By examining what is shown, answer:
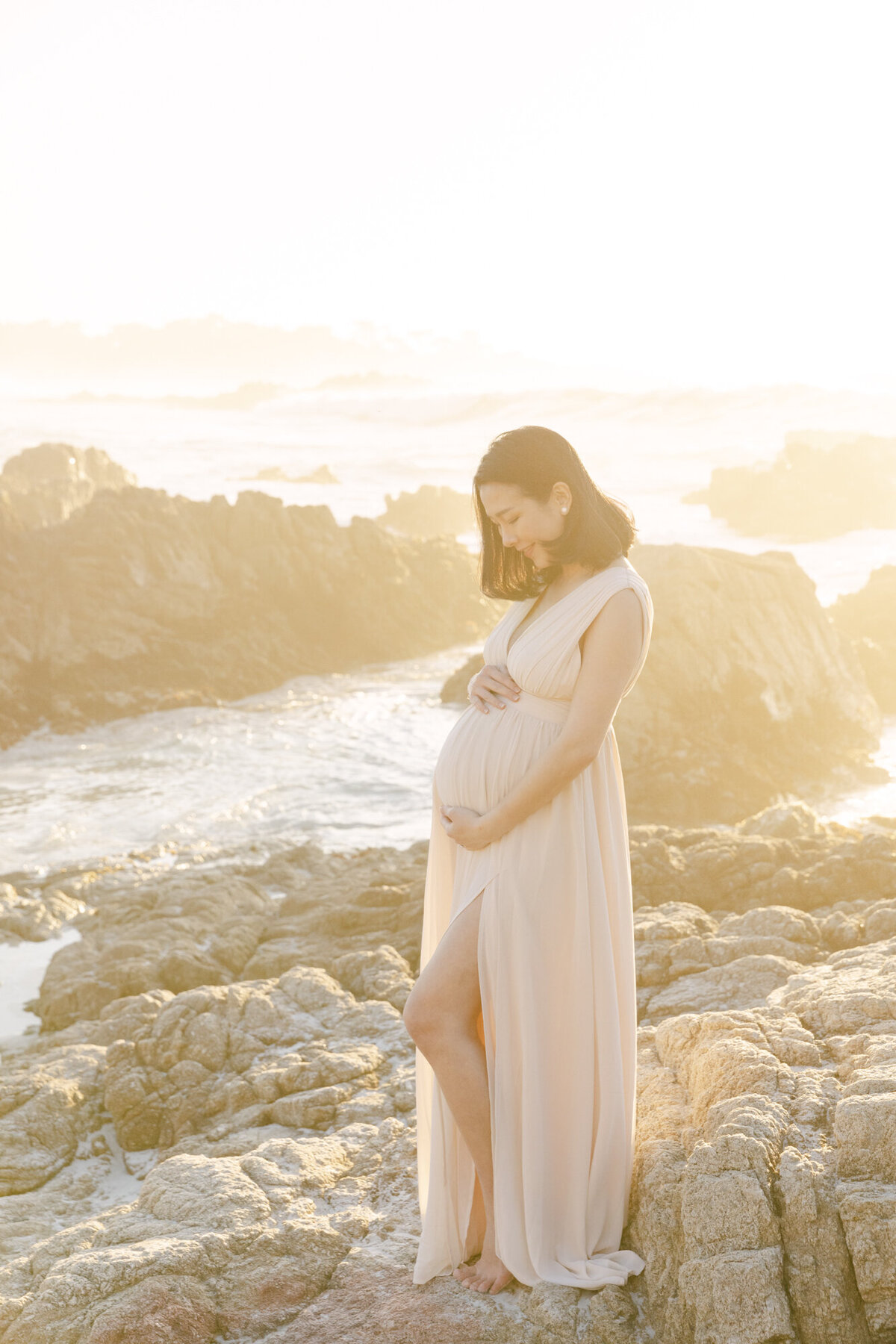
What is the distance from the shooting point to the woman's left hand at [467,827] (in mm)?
2883

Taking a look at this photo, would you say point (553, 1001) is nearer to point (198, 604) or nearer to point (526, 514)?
point (526, 514)

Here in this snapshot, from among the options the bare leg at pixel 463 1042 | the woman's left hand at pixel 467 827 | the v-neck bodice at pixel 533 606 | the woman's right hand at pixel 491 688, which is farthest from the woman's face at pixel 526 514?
the bare leg at pixel 463 1042

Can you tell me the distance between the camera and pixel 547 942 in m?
2.84

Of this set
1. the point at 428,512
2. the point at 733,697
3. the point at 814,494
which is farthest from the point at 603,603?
the point at 814,494

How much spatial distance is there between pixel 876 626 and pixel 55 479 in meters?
18.3

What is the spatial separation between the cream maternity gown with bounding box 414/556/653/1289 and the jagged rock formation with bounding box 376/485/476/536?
31.9m

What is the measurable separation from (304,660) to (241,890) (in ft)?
39.2

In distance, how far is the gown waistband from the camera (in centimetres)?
287

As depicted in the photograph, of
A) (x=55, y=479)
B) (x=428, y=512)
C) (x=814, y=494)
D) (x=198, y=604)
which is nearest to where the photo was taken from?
(x=198, y=604)

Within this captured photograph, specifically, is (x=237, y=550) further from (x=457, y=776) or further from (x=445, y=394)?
(x=445, y=394)

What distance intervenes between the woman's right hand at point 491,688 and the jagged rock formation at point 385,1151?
115 centimetres

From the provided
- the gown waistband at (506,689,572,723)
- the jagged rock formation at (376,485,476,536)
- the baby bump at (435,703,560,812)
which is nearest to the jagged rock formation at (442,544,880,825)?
the baby bump at (435,703,560,812)

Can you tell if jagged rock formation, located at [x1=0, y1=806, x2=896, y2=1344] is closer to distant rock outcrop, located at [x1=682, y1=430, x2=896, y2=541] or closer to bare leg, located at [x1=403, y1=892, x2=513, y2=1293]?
bare leg, located at [x1=403, y1=892, x2=513, y2=1293]

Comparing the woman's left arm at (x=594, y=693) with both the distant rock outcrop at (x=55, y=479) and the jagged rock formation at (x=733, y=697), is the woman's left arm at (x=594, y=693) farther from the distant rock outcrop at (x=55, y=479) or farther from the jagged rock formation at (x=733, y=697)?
the distant rock outcrop at (x=55, y=479)
